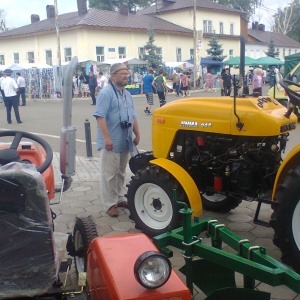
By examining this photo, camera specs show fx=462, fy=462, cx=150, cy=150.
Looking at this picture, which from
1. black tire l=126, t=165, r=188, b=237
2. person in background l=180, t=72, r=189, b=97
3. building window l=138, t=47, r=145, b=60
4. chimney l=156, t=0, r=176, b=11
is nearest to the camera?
black tire l=126, t=165, r=188, b=237

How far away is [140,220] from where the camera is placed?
4738mm

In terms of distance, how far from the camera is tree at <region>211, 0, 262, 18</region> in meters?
73.9

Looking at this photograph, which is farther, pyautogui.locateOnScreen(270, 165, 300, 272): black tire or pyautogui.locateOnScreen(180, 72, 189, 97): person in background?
pyautogui.locateOnScreen(180, 72, 189, 97): person in background

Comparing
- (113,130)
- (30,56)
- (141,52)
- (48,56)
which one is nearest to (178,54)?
(141,52)

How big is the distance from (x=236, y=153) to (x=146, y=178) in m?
0.92

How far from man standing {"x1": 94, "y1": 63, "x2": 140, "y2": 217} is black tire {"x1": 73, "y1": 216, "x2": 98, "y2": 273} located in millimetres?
1732

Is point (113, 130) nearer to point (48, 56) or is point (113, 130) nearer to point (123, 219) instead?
point (123, 219)

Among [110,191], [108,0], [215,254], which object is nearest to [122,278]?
[215,254]

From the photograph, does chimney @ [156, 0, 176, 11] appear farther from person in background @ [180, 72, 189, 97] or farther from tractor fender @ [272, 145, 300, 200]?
tractor fender @ [272, 145, 300, 200]

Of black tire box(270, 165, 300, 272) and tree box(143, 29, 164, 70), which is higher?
tree box(143, 29, 164, 70)

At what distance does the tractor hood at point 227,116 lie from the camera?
4.03 meters

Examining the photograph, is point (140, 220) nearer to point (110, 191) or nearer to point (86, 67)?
point (110, 191)

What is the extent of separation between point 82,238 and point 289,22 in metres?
77.2

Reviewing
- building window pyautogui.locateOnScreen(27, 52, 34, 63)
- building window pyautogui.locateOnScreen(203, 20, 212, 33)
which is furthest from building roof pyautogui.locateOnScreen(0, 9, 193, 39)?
building window pyautogui.locateOnScreen(203, 20, 212, 33)
